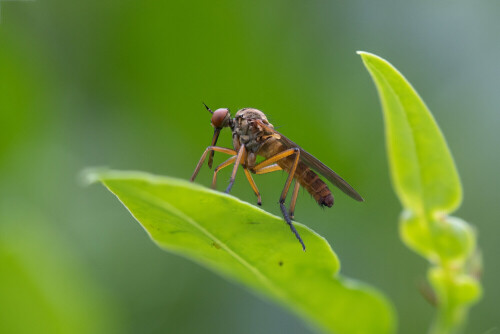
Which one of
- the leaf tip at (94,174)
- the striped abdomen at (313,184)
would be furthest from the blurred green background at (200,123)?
the leaf tip at (94,174)

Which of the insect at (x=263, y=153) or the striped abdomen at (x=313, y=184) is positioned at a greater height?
the insect at (x=263, y=153)

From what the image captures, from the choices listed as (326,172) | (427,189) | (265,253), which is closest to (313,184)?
(326,172)

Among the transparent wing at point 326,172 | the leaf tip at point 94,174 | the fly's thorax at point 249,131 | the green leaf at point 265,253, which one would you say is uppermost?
the leaf tip at point 94,174

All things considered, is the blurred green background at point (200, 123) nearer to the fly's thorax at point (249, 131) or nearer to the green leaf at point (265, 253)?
the fly's thorax at point (249, 131)

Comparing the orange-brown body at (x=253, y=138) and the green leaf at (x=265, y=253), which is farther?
the orange-brown body at (x=253, y=138)

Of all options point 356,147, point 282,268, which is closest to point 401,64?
point 356,147

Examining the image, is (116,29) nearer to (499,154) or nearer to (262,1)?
(262,1)

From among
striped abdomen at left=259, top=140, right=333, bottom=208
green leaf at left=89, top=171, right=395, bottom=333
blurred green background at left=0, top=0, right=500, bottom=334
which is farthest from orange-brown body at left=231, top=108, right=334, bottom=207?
green leaf at left=89, top=171, right=395, bottom=333
